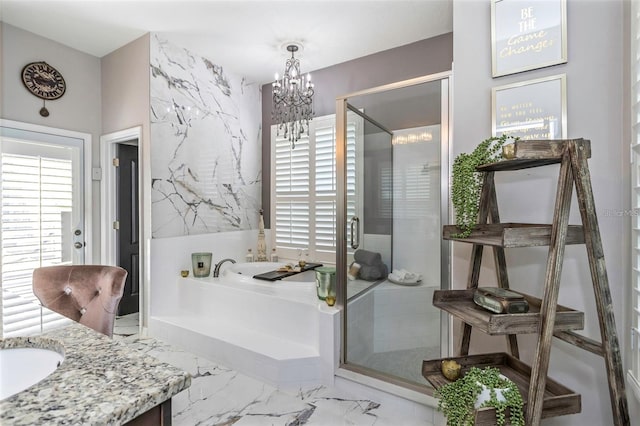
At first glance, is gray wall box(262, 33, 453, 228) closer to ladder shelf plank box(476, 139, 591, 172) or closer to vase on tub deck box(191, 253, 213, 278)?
vase on tub deck box(191, 253, 213, 278)

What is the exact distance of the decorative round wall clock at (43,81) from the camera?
282 cm

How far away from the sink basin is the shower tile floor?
959 millimetres

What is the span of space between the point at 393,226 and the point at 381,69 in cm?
180

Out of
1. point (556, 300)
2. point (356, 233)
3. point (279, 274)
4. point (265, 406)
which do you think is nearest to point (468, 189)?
point (556, 300)

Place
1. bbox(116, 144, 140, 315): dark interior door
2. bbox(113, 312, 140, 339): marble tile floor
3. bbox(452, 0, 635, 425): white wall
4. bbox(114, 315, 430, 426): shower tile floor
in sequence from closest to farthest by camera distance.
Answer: bbox(452, 0, 635, 425): white wall < bbox(114, 315, 430, 426): shower tile floor < bbox(113, 312, 140, 339): marble tile floor < bbox(116, 144, 140, 315): dark interior door

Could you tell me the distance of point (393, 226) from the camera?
249cm

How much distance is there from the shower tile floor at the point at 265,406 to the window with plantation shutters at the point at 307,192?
1.65 meters

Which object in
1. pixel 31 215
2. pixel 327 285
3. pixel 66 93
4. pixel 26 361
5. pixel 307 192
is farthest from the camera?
pixel 307 192

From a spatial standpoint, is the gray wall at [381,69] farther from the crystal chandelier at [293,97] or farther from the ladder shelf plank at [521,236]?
the ladder shelf plank at [521,236]

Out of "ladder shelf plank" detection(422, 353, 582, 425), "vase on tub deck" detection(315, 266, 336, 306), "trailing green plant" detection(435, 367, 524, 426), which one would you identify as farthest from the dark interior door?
"trailing green plant" detection(435, 367, 524, 426)

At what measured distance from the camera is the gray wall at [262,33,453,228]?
3023 millimetres

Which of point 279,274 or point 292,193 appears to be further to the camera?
point 292,193

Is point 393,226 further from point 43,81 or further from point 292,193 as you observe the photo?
point 43,81

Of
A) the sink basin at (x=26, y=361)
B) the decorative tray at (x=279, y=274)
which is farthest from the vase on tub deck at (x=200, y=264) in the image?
the sink basin at (x=26, y=361)
